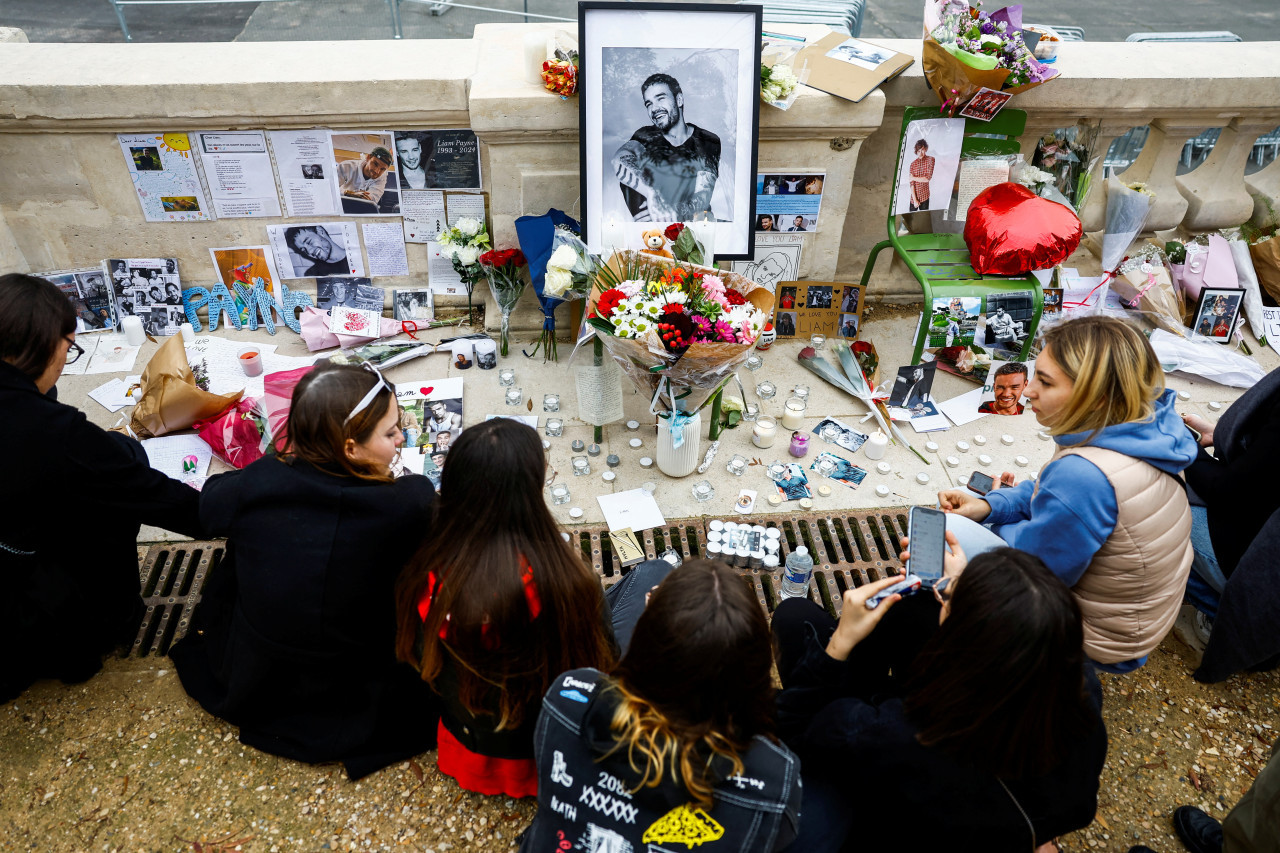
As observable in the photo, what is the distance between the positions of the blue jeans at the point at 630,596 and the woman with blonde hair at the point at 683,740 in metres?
0.85

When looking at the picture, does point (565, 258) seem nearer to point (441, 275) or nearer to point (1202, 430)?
point (441, 275)

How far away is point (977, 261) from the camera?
403 centimetres

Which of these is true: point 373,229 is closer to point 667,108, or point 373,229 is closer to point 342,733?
point 667,108

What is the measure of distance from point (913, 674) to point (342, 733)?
1755mm

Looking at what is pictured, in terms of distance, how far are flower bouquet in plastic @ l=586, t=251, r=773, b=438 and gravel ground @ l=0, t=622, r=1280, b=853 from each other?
5.31 feet

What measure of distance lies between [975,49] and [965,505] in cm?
219

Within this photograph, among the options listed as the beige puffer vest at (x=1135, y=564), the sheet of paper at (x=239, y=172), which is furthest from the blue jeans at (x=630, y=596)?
the sheet of paper at (x=239, y=172)

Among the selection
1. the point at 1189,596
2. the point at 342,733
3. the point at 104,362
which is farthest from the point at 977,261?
the point at 104,362

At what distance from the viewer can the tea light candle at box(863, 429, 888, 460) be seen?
3.79m

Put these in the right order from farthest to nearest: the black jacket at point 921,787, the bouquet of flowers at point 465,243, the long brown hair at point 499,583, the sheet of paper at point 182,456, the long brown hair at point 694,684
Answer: the bouquet of flowers at point 465,243 < the sheet of paper at point 182,456 < the long brown hair at point 499,583 < the black jacket at point 921,787 < the long brown hair at point 694,684

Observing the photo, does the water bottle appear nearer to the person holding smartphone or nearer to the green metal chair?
the person holding smartphone

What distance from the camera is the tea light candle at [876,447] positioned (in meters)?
3.79

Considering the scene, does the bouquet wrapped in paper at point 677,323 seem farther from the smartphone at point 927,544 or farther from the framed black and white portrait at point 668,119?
the smartphone at point 927,544

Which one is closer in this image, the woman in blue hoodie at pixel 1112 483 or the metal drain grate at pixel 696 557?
the woman in blue hoodie at pixel 1112 483
